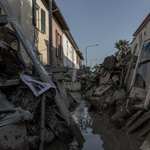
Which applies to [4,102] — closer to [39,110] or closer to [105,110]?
[39,110]

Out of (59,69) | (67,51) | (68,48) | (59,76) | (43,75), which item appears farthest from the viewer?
(68,48)

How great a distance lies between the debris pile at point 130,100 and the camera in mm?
2816

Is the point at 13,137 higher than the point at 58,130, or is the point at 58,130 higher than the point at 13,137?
the point at 13,137

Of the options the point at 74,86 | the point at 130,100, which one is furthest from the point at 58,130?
the point at 74,86

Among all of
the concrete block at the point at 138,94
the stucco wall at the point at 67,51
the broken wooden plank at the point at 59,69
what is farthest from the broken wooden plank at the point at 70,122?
the stucco wall at the point at 67,51

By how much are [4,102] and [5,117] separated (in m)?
0.27

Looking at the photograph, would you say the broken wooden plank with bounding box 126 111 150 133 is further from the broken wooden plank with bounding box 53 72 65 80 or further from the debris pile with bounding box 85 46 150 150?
the broken wooden plank with bounding box 53 72 65 80

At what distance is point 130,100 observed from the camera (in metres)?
3.50

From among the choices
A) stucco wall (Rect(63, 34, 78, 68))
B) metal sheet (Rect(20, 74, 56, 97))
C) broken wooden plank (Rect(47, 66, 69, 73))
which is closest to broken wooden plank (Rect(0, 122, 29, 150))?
metal sheet (Rect(20, 74, 56, 97))

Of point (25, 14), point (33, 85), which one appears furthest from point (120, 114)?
point (25, 14)

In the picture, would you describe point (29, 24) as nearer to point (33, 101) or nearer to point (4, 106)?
point (33, 101)

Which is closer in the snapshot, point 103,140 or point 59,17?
point 103,140

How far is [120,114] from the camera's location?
342 centimetres

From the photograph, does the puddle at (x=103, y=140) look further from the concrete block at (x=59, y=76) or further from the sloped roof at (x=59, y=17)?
the sloped roof at (x=59, y=17)
